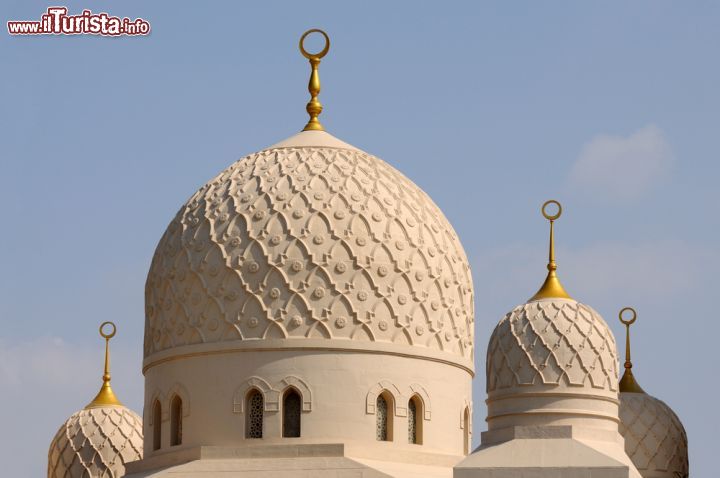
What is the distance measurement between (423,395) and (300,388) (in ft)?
5.89

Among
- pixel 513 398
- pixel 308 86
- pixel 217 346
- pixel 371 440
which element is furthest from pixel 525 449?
pixel 308 86

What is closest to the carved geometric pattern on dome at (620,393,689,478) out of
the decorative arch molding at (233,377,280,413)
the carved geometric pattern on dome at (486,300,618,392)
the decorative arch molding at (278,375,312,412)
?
the carved geometric pattern on dome at (486,300,618,392)

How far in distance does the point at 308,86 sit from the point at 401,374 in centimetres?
526

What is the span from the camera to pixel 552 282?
91.4 ft

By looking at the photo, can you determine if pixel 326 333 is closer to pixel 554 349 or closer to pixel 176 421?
pixel 176 421

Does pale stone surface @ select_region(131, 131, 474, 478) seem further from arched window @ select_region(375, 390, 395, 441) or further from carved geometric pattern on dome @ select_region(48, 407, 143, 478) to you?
carved geometric pattern on dome @ select_region(48, 407, 143, 478)

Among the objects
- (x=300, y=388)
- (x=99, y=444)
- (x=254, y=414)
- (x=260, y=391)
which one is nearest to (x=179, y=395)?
(x=254, y=414)

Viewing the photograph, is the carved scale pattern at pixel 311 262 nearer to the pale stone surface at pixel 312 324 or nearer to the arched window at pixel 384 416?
the pale stone surface at pixel 312 324

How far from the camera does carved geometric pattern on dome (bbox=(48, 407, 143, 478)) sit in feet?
110

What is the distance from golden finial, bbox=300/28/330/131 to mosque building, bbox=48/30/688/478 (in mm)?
570

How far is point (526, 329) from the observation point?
26.9m

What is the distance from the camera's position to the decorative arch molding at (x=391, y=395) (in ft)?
93.6

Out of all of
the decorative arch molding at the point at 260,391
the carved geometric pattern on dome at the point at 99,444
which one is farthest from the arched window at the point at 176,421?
the carved geometric pattern on dome at the point at 99,444

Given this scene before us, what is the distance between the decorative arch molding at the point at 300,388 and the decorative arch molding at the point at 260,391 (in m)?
0.13
